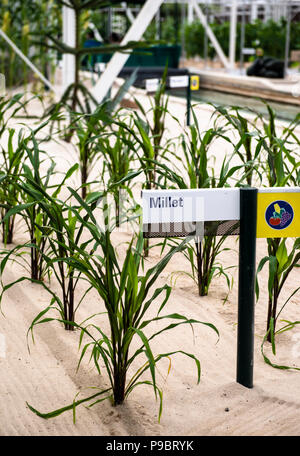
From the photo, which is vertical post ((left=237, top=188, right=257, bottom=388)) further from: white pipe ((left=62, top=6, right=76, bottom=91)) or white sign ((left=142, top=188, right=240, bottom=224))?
white pipe ((left=62, top=6, right=76, bottom=91))

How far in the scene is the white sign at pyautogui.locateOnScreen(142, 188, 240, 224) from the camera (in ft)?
5.91

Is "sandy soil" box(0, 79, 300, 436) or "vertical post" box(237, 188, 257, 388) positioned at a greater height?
"vertical post" box(237, 188, 257, 388)

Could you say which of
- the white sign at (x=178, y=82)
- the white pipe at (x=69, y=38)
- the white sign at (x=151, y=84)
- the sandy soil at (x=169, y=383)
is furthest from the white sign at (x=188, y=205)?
the white pipe at (x=69, y=38)

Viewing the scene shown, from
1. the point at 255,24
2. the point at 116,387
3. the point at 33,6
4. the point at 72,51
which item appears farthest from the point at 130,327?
the point at 255,24

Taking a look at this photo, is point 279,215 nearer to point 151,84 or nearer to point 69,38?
point 151,84

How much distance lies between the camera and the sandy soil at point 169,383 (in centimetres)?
182

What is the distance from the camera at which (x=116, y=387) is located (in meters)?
1.91

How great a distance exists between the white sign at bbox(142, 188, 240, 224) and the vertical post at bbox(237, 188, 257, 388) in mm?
44

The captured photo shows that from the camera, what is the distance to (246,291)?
197cm

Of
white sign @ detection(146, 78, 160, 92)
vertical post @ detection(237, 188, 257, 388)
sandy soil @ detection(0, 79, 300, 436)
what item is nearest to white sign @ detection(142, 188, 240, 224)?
vertical post @ detection(237, 188, 257, 388)

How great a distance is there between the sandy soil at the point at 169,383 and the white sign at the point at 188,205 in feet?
1.54

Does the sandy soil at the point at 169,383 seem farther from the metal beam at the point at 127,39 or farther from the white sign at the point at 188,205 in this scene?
the metal beam at the point at 127,39

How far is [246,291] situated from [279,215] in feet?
0.77
